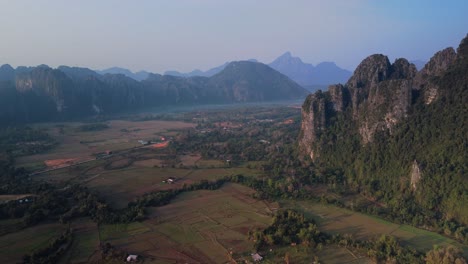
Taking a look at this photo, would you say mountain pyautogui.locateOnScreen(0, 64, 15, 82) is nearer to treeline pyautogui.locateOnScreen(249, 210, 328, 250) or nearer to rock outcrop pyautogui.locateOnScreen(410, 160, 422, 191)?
treeline pyautogui.locateOnScreen(249, 210, 328, 250)

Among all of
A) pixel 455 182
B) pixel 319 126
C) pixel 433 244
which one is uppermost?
pixel 319 126

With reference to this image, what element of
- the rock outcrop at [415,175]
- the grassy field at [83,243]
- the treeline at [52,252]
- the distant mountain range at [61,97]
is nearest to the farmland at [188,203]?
the grassy field at [83,243]

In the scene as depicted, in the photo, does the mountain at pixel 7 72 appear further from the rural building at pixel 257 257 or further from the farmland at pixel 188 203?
the rural building at pixel 257 257

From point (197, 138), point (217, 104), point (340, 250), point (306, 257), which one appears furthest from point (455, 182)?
point (217, 104)

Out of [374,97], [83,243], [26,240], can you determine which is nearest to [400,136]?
[374,97]

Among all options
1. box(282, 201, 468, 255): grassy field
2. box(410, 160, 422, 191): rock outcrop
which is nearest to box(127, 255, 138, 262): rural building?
box(282, 201, 468, 255): grassy field

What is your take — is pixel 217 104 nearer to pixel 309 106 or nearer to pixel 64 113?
pixel 64 113
